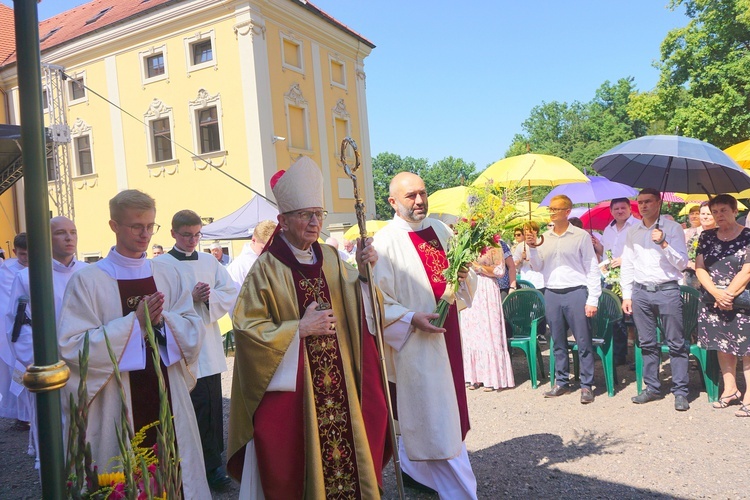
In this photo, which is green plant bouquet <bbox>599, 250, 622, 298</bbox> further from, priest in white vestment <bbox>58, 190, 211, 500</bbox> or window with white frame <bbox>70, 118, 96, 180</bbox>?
window with white frame <bbox>70, 118, 96, 180</bbox>

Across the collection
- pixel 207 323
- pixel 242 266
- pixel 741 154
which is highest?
pixel 741 154

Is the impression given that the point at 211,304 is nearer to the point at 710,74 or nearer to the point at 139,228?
the point at 139,228

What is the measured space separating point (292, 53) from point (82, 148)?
31.3 feet

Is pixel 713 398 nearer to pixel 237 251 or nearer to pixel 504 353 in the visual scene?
pixel 504 353

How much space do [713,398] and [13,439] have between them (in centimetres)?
725

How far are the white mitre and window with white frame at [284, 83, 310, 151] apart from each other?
57.5 ft

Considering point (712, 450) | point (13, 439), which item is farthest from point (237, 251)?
point (712, 450)

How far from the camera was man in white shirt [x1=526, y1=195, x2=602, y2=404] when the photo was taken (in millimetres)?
5859

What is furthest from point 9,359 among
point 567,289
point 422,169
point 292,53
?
point 422,169

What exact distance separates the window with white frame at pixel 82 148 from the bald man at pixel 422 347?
22.0 meters

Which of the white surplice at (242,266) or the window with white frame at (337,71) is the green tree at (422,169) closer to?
the window with white frame at (337,71)

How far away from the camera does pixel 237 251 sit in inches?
788

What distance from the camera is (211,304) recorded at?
454cm

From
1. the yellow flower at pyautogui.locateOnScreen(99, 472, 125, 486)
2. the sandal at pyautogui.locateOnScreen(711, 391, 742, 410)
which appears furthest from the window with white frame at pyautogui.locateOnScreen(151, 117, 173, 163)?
the yellow flower at pyautogui.locateOnScreen(99, 472, 125, 486)
